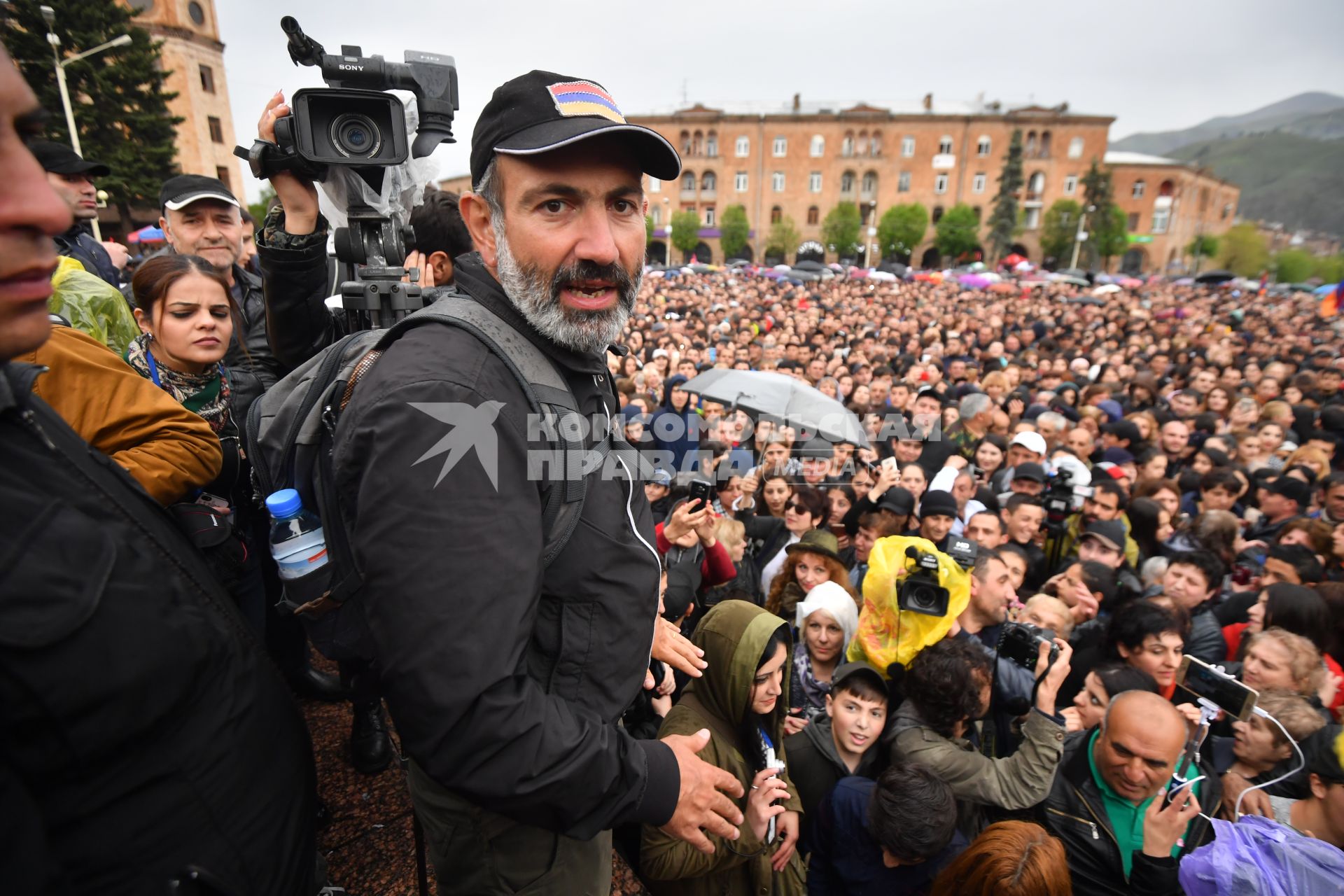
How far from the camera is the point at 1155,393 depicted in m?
10.2

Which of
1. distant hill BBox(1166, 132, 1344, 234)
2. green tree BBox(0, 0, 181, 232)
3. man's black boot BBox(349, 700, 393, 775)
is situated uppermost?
distant hill BBox(1166, 132, 1344, 234)

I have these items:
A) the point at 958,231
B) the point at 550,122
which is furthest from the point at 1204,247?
the point at 550,122

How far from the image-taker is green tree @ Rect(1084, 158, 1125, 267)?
55344mm

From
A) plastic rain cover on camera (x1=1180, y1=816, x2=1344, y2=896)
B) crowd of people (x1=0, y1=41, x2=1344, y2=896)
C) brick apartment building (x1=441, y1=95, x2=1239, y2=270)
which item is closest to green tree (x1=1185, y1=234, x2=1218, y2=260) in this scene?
brick apartment building (x1=441, y1=95, x2=1239, y2=270)

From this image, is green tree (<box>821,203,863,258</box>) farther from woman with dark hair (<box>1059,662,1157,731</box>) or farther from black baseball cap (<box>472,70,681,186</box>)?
black baseball cap (<box>472,70,681,186</box>)

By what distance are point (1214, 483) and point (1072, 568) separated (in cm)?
261

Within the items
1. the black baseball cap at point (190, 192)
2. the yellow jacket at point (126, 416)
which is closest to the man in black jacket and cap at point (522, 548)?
the yellow jacket at point (126, 416)

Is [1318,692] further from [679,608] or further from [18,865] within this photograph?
[18,865]

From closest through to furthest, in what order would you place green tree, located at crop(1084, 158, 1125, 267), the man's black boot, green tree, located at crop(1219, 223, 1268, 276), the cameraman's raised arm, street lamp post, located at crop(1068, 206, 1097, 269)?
the cameraman's raised arm → the man's black boot → street lamp post, located at crop(1068, 206, 1097, 269) → green tree, located at crop(1084, 158, 1125, 267) → green tree, located at crop(1219, 223, 1268, 276)

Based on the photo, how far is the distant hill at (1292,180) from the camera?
143125 millimetres

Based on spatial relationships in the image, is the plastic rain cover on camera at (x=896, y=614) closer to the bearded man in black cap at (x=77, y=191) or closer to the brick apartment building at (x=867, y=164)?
→ the bearded man in black cap at (x=77, y=191)

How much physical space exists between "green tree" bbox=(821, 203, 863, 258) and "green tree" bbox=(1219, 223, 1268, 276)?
122 feet

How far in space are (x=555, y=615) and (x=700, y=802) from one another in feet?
1.64

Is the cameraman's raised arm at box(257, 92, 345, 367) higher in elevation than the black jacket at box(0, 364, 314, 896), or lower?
higher
